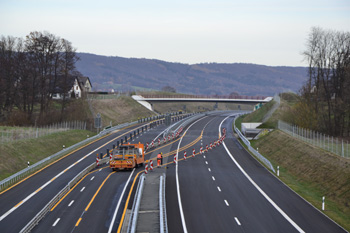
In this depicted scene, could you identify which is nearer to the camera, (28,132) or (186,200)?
(186,200)

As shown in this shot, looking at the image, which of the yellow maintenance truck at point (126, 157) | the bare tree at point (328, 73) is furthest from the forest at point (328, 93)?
the yellow maintenance truck at point (126, 157)

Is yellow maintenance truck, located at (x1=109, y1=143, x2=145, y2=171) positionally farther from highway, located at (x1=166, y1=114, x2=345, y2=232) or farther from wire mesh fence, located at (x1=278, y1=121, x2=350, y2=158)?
wire mesh fence, located at (x1=278, y1=121, x2=350, y2=158)

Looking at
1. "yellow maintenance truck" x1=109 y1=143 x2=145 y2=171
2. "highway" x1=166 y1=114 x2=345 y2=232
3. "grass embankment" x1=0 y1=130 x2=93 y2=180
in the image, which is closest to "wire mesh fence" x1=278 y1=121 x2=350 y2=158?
"highway" x1=166 y1=114 x2=345 y2=232

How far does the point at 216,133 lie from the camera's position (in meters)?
86.7

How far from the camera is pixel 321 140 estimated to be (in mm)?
57438

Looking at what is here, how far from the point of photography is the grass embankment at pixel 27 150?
1853 inches

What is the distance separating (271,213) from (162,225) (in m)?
9.46

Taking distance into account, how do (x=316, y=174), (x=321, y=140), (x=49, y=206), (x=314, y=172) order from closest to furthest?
(x=49, y=206) → (x=316, y=174) → (x=314, y=172) → (x=321, y=140)

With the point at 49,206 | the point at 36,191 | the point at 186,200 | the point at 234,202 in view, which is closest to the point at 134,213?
the point at 49,206

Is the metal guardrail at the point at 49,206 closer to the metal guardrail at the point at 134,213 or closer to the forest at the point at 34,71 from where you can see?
the metal guardrail at the point at 134,213

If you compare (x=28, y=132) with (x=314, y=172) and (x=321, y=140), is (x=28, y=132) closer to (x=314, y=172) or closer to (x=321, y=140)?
(x=321, y=140)

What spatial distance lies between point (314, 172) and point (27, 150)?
1269 inches

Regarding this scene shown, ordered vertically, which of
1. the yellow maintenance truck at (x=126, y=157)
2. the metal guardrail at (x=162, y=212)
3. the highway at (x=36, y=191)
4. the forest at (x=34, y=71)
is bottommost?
the highway at (x=36, y=191)

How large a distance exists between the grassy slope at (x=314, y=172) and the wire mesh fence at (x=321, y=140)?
0.84 meters
